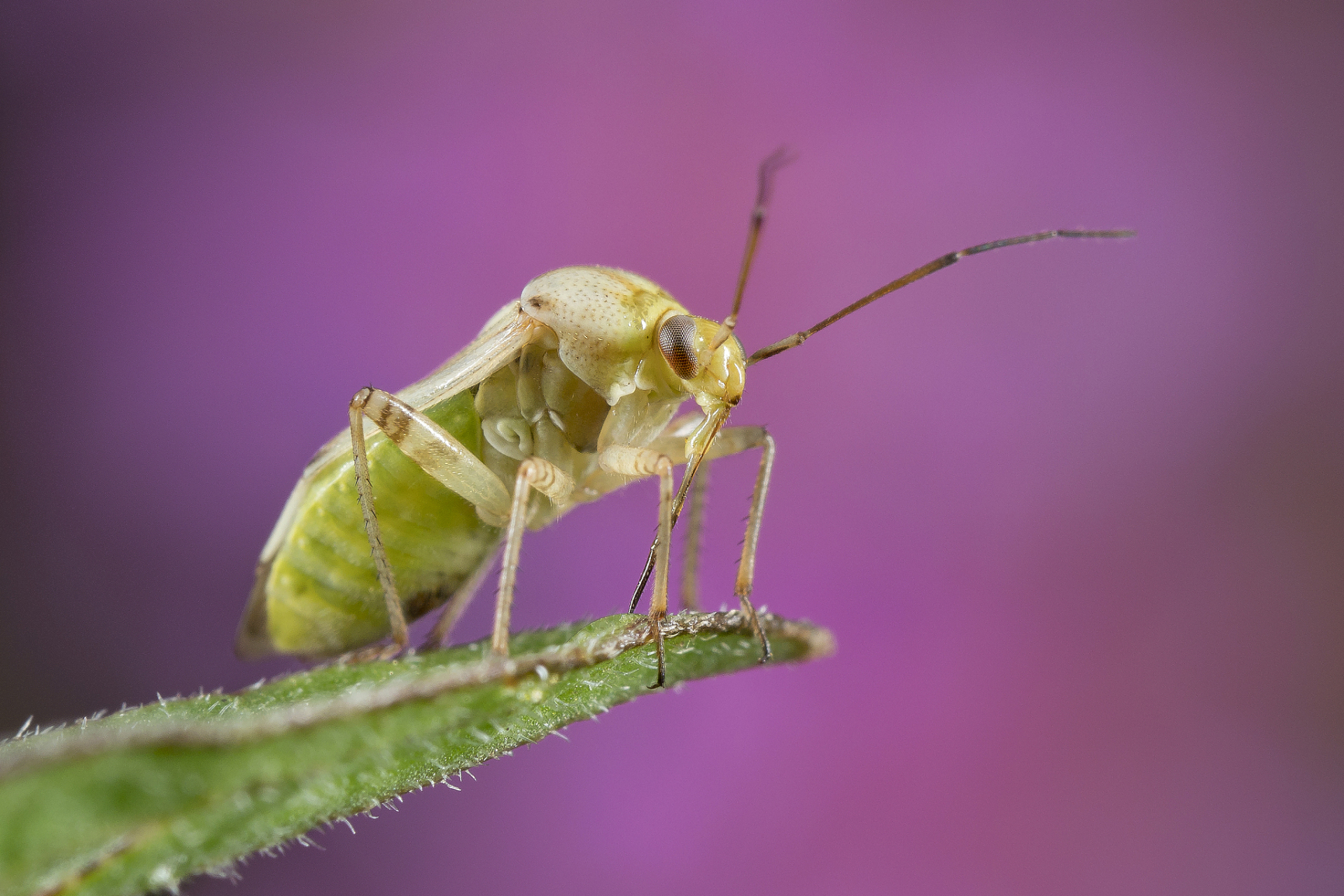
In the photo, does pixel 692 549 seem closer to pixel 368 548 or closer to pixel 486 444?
pixel 486 444

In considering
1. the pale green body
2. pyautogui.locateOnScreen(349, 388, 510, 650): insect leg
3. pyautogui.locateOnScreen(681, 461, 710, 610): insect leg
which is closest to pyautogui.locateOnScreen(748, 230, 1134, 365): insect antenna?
the pale green body

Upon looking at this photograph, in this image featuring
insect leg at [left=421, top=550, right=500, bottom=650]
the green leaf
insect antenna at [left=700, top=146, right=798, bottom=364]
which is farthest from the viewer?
insect leg at [left=421, top=550, right=500, bottom=650]

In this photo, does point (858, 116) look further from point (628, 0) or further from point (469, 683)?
point (469, 683)

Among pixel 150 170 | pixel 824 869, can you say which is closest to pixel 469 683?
pixel 824 869

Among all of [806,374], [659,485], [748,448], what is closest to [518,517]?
[659,485]

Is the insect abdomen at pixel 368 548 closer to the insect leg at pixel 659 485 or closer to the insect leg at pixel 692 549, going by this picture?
the insect leg at pixel 659 485

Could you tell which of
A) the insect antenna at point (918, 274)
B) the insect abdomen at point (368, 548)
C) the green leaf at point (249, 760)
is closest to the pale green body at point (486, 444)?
the insect abdomen at point (368, 548)

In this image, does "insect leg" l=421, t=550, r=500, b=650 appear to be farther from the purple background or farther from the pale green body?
the purple background
